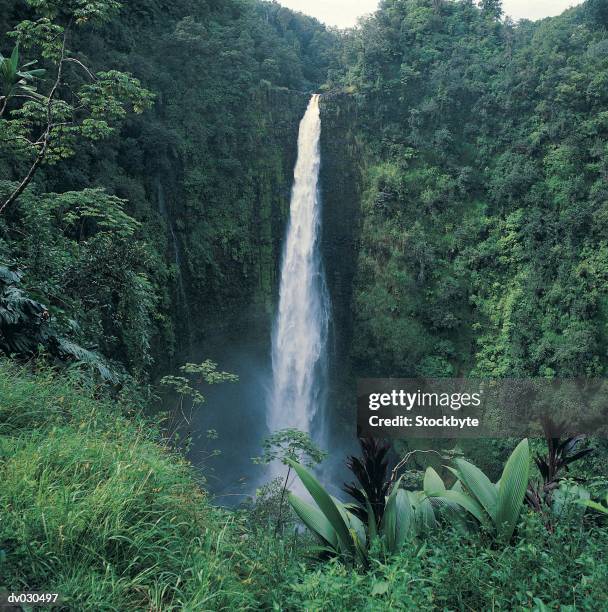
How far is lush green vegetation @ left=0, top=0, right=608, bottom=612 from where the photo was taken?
2.45 m

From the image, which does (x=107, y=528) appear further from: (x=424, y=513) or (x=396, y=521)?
(x=424, y=513)

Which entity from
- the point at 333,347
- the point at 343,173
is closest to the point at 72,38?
the point at 343,173

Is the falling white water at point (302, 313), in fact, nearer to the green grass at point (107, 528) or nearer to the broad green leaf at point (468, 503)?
the broad green leaf at point (468, 503)

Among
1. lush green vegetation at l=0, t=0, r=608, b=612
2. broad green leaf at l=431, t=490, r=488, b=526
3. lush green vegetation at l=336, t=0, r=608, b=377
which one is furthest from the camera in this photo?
lush green vegetation at l=336, t=0, r=608, b=377

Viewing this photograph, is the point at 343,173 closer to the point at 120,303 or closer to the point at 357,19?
the point at 357,19

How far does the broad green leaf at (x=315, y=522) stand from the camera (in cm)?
282

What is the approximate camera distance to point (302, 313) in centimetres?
1808

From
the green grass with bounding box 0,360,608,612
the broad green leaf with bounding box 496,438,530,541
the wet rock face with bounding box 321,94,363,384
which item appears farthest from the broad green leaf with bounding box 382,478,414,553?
the wet rock face with bounding box 321,94,363,384

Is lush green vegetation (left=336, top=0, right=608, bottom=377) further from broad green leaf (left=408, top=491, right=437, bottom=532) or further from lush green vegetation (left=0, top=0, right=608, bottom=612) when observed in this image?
broad green leaf (left=408, top=491, right=437, bottom=532)

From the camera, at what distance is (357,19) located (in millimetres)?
23016

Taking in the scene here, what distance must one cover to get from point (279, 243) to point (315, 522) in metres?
16.4

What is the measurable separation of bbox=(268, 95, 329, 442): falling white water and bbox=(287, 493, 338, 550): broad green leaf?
14.1m

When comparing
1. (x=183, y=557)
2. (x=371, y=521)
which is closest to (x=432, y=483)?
(x=371, y=521)

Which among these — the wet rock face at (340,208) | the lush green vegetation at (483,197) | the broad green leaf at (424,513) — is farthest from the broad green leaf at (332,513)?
the wet rock face at (340,208)
